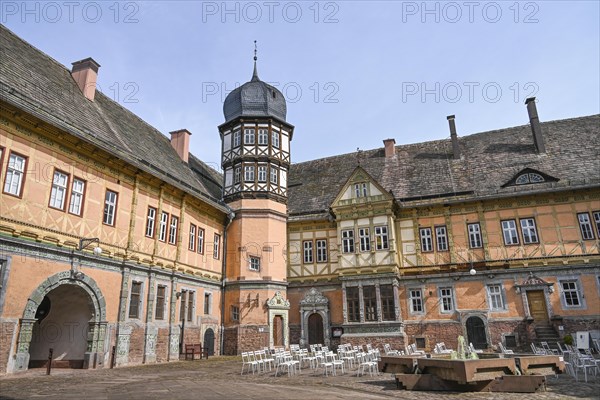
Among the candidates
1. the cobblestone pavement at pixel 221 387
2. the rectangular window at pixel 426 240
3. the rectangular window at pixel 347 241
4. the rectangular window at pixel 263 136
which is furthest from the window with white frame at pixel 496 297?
the rectangular window at pixel 263 136

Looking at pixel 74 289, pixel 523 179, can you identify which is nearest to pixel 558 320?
pixel 523 179

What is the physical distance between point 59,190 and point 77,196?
782mm

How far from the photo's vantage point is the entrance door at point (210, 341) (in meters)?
21.3

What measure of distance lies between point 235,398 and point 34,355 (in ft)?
38.1

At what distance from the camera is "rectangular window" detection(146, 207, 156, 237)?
18266 millimetres

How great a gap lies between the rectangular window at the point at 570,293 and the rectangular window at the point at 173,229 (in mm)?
18846

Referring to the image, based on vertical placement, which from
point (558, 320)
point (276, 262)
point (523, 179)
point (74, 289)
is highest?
point (523, 179)

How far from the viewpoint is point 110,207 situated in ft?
54.2

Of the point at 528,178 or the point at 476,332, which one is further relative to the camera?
the point at 528,178

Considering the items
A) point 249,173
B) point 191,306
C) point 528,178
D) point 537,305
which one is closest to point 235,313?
point 191,306

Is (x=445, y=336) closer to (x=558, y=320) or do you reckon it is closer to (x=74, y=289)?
(x=558, y=320)

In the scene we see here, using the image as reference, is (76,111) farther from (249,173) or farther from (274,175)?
(274,175)

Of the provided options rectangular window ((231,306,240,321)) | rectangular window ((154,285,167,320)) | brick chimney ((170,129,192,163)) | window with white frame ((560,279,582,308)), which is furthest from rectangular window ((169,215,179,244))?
window with white frame ((560,279,582,308))

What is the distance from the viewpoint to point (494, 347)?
66.0 ft
